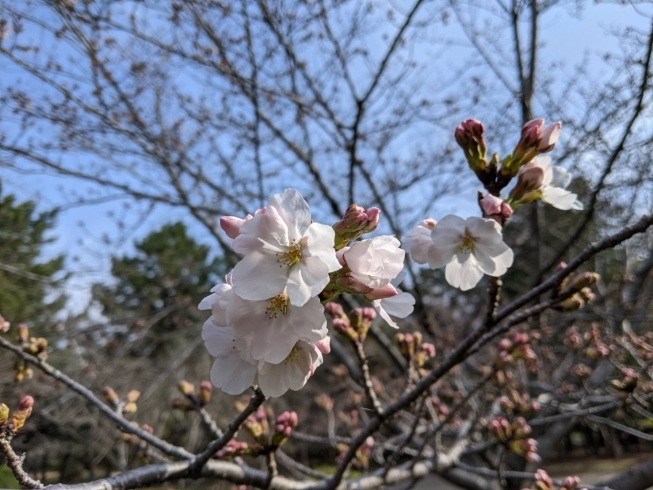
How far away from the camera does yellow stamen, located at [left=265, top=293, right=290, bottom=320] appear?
2.87 ft

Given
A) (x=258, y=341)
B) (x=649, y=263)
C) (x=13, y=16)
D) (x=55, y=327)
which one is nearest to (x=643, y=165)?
(x=649, y=263)

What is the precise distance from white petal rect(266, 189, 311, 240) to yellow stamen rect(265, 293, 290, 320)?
0.13 meters

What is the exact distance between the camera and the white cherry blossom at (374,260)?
91cm

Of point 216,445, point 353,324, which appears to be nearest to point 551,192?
point 353,324

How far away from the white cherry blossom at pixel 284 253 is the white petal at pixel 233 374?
227 millimetres

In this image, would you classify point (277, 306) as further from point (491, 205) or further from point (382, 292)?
point (491, 205)

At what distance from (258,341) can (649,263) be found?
4.34 metres

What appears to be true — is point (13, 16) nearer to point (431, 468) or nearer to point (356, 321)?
point (356, 321)

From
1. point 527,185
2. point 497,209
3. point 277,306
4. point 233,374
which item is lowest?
point 233,374

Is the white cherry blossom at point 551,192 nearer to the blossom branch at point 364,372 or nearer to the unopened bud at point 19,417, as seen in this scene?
the blossom branch at point 364,372

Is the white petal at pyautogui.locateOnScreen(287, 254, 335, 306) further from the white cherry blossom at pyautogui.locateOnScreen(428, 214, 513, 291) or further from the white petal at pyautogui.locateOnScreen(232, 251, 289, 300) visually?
the white cherry blossom at pyautogui.locateOnScreen(428, 214, 513, 291)

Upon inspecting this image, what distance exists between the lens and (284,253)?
2.95 feet

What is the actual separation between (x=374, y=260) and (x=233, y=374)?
40cm

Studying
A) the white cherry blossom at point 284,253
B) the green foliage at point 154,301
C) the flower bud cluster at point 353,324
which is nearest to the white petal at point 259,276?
the white cherry blossom at point 284,253
